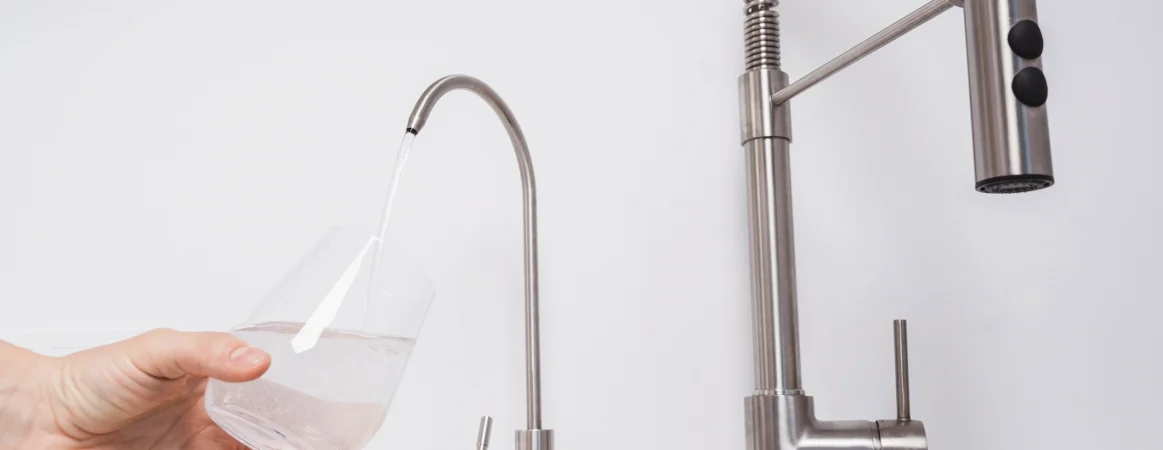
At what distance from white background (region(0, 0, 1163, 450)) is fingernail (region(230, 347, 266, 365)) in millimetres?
494

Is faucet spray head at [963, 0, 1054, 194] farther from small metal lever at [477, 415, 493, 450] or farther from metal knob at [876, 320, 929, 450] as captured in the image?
small metal lever at [477, 415, 493, 450]

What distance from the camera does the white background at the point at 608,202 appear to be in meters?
1.03

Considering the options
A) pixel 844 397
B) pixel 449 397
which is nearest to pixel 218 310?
pixel 449 397

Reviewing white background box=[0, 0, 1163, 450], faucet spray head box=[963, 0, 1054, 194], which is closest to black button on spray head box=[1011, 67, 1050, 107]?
faucet spray head box=[963, 0, 1054, 194]

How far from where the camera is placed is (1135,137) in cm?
105

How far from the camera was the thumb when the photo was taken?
0.55 metres

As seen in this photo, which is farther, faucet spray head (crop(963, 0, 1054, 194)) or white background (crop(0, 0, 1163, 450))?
white background (crop(0, 0, 1163, 450))

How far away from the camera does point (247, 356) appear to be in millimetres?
556

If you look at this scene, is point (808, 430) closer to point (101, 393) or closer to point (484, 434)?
point (484, 434)

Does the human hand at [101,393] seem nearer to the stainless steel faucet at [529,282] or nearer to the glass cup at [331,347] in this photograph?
the glass cup at [331,347]

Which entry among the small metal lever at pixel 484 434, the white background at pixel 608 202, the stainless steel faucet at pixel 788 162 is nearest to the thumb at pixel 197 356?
the small metal lever at pixel 484 434

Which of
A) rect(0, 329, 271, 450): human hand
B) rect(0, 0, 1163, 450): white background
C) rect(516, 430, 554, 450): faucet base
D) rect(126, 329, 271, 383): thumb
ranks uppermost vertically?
rect(0, 0, 1163, 450): white background

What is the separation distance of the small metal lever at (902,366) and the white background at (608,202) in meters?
0.18

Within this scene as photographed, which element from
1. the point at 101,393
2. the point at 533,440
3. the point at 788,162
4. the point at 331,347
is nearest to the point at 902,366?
the point at 788,162
